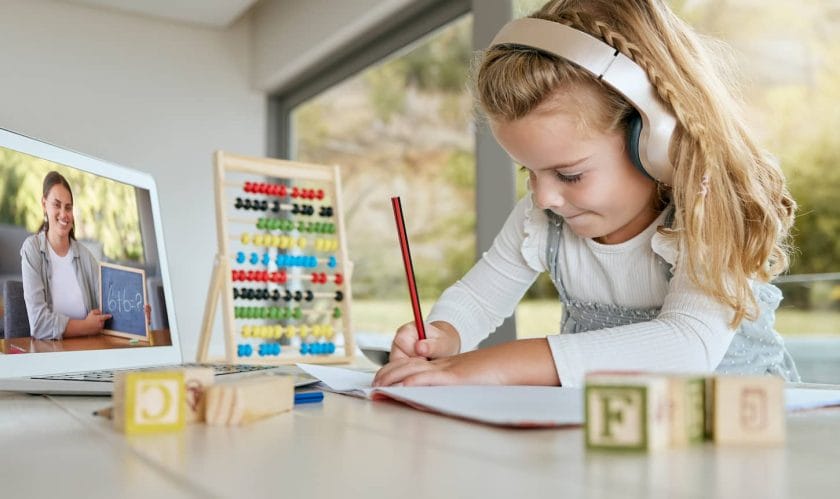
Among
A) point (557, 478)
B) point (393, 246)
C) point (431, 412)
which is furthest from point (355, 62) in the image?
point (557, 478)

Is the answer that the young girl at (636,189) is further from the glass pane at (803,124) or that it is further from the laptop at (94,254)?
the glass pane at (803,124)

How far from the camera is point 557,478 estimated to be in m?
0.42

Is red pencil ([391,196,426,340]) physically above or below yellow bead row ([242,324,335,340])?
above

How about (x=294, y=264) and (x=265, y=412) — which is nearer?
(x=265, y=412)

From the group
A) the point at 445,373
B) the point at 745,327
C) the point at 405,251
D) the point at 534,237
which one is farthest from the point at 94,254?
the point at 745,327

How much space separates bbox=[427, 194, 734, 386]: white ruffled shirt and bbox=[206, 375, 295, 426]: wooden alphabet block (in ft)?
1.17

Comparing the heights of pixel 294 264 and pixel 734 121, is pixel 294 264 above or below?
below

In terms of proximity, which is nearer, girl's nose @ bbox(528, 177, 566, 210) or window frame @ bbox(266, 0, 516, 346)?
girl's nose @ bbox(528, 177, 566, 210)

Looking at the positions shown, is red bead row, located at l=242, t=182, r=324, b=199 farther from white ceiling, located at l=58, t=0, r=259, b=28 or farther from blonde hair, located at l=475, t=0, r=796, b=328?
blonde hair, located at l=475, t=0, r=796, b=328

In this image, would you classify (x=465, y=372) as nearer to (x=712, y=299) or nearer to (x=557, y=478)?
(x=712, y=299)

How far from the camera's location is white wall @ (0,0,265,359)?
3068 millimetres

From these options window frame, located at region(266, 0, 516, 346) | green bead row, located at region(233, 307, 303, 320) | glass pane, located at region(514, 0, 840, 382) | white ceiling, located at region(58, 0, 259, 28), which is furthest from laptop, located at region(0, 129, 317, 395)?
white ceiling, located at region(58, 0, 259, 28)

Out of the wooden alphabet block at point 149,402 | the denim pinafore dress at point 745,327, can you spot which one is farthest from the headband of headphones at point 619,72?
the wooden alphabet block at point 149,402

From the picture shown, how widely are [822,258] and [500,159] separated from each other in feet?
2.88
